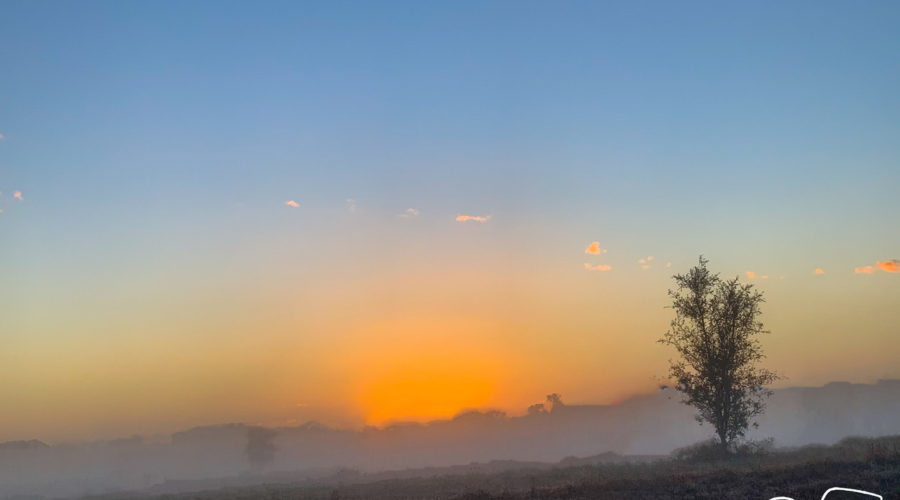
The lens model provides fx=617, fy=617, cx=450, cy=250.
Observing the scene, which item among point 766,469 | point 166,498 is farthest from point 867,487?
point 166,498

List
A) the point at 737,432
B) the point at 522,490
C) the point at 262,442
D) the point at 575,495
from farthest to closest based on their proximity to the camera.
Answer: the point at 262,442 < the point at 737,432 < the point at 522,490 < the point at 575,495

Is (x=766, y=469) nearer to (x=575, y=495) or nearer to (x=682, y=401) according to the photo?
(x=575, y=495)

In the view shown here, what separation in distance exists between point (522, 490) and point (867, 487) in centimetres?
1682

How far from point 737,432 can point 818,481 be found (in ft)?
66.2

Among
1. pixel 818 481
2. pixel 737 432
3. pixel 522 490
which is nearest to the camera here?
pixel 818 481

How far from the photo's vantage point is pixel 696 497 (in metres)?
29.4

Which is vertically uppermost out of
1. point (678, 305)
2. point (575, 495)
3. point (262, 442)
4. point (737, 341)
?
point (678, 305)

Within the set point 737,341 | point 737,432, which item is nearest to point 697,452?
point 737,432

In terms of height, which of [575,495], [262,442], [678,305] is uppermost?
[678,305]

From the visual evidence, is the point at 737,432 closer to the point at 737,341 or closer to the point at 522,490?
the point at 737,341

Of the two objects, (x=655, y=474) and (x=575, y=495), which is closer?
(x=575, y=495)

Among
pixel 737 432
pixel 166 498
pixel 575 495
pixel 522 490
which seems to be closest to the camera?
pixel 575 495

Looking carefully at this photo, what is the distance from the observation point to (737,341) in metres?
49.2

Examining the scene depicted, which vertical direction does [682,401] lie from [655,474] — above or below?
above
